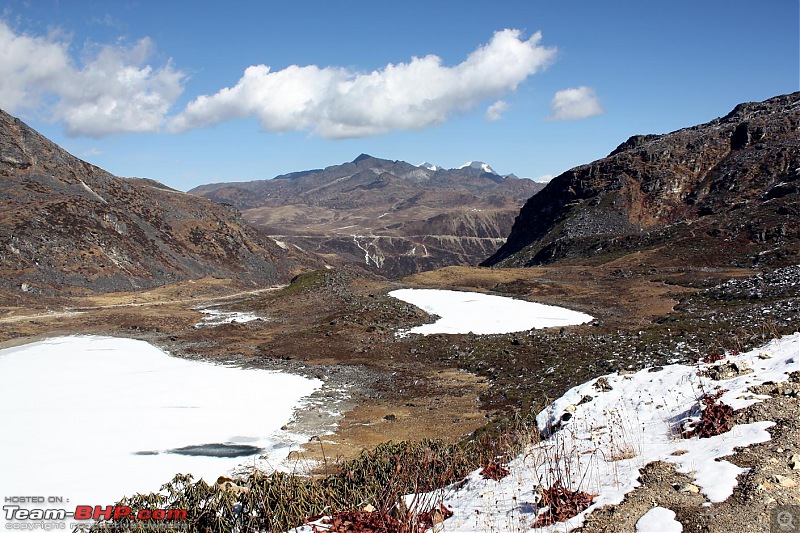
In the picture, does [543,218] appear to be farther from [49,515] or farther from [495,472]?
[49,515]

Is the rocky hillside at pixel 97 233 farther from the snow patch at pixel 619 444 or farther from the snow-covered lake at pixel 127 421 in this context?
the snow patch at pixel 619 444

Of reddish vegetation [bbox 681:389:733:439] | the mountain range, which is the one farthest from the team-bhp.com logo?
the mountain range

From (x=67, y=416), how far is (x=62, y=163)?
8056cm

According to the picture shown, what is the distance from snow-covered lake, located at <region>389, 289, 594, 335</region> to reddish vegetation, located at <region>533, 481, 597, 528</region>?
23941 millimetres

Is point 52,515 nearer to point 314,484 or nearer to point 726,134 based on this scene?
point 314,484

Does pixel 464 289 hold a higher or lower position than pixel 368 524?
lower

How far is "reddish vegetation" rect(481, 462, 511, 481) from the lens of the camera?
7513mm

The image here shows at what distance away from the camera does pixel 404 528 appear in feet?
18.1

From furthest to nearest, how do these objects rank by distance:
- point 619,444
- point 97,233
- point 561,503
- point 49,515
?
point 97,233, point 49,515, point 619,444, point 561,503

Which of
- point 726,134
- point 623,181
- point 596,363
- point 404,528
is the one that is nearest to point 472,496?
point 404,528

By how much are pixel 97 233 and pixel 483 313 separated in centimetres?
5887

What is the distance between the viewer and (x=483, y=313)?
34.6m

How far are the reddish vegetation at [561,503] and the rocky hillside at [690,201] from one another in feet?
172

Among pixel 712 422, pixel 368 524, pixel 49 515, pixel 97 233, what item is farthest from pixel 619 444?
pixel 97 233
